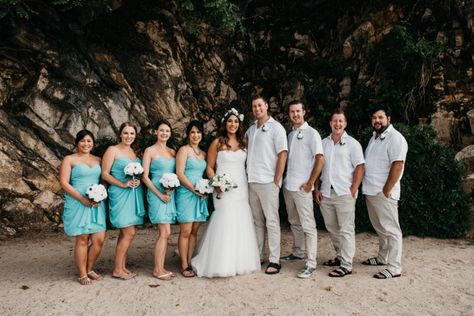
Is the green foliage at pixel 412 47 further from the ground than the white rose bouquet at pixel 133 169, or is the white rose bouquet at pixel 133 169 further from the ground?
the green foliage at pixel 412 47

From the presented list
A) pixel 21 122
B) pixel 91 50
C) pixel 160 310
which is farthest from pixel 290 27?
pixel 160 310

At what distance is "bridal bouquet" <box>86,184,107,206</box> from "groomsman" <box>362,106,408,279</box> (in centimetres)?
362

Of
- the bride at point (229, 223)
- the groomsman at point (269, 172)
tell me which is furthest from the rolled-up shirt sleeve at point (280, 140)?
the bride at point (229, 223)

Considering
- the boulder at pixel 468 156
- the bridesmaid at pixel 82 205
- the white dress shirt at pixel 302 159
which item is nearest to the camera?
the bridesmaid at pixel 82 205

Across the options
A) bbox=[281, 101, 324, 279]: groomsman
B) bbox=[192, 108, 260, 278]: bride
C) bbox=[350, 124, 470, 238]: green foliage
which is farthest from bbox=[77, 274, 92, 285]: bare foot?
bbox=[350, 124, 470, 238]: green foliage

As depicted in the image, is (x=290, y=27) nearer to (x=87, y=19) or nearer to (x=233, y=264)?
(x=87, y=19)

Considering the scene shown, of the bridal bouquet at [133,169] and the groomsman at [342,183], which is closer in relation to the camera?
the bridal bouquet at [133,169]

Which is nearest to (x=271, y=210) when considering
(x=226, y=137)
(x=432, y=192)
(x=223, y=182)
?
(x=223, y=182)

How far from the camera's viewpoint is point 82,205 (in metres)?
5.12

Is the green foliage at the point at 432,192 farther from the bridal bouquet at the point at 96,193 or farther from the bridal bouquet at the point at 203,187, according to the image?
the bridal bouquet at the point at 96,193

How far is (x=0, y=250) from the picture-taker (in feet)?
23.7

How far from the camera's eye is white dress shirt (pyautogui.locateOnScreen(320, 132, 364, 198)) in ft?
17.8

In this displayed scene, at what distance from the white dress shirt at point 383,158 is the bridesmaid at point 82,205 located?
3755mm

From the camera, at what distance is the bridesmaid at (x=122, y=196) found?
17.3 ft
